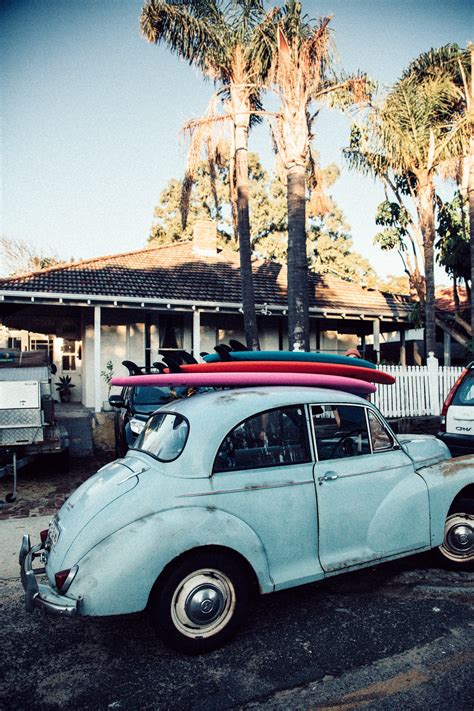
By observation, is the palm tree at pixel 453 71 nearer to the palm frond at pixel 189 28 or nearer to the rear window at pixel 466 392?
the palm frond at pixel 189 28

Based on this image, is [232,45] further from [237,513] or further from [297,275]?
[237,513]

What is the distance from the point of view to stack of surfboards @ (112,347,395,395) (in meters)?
3.82

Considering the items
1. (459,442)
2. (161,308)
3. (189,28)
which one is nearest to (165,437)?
(459,442)

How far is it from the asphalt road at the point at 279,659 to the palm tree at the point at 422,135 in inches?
454

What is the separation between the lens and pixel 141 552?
9.96ft

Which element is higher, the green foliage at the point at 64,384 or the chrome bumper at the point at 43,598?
the green foliage at the point at 64,384

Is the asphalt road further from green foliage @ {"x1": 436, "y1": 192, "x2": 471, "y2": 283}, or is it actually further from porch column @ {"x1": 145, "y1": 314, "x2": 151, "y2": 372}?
green foliage @ {"x1": 436, "y1": 192, "x2": 471, "y2": 283}

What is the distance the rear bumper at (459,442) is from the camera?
680 centimetres

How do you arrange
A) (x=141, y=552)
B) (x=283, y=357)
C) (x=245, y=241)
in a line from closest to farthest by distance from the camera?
(x=141, y=552) → (x=283, y=357) → (x=245, y=241)

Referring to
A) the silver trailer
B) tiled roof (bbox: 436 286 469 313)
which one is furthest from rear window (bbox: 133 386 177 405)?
tiled roof (bbox: 436 286 469 313)

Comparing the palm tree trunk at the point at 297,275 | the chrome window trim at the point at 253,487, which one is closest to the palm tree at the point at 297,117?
the palm tree trunk at the point at 297,275

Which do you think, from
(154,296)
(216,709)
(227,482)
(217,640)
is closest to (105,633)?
(217,640)

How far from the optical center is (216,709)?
2.71 metres

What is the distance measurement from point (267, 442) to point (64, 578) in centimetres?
160
